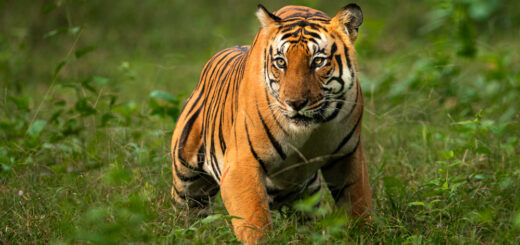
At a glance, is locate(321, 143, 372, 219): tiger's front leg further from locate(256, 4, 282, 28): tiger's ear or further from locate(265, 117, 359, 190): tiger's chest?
locate(256, 4, 282, 28): tiger's ear

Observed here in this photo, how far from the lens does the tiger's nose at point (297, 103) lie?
93.7 inches

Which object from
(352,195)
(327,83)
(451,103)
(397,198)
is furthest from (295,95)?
(451,103)

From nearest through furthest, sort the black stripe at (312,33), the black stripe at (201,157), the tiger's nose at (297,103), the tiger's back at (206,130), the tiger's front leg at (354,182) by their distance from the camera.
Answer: the tiger's nose at (297,103), the black stripe at (312,33), the tiger's front leg at (354,182), the tiger's back at (206,130), the black stripe at (201,157)

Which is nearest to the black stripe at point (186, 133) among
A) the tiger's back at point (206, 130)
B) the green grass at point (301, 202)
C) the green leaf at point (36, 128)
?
the tiger's back at point (206, 130)

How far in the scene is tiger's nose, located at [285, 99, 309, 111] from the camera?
2379mm

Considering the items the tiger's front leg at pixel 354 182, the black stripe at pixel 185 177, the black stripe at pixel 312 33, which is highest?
the black stripe at pixel 312 33

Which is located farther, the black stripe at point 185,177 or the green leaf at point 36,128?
the green leaf at point 36,128

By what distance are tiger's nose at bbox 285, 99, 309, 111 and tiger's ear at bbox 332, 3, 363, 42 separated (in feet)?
1.28

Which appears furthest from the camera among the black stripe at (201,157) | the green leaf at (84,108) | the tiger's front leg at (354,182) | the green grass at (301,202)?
the green leaf at (84,108)

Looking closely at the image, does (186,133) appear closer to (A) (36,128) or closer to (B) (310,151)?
(B) (310,151)

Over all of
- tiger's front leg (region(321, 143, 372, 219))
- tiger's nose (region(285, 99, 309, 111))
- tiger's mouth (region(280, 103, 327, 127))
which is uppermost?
tiger's nose (region(285, 99, 309, 111))

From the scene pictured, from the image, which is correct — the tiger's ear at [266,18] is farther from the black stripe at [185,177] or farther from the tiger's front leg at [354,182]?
the black stripe at [185,177]

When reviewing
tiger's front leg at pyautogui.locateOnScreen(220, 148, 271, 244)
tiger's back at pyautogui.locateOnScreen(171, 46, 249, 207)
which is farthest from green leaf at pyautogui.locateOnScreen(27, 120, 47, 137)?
tiger's front leg at pyautogui.locateOnScreen(220, 148, 271, 244)

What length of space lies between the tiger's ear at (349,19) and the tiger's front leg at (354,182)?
1.76ft
